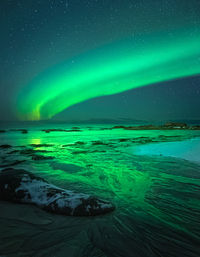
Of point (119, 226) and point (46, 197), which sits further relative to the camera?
point (46, 197)

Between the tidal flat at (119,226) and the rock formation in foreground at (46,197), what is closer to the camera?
the tidal flat at (119,226)

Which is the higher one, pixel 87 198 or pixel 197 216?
pixel 87 198

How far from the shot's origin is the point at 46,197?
3.58 metres

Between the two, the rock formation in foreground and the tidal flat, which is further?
the rock formation in foreground

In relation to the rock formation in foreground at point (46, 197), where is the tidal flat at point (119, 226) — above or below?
below

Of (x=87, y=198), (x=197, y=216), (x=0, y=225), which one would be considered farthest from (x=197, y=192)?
(x=0, y=225)

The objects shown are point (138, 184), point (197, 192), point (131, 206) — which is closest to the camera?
point (131, 206)

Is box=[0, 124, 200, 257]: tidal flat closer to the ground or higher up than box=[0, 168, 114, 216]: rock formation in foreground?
closer to the ground

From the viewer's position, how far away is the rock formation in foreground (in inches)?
125

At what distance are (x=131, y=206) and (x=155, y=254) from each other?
128 centimetres

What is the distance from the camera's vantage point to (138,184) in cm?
473

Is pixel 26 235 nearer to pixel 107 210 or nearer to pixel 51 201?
pixel 51 201

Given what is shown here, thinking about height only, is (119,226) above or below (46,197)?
below

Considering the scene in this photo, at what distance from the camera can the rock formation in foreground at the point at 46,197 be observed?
3178mm
